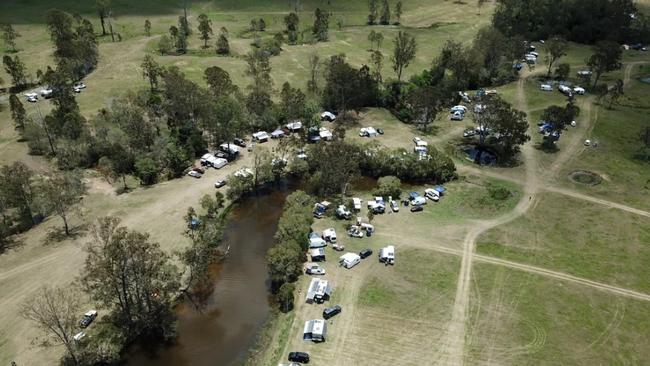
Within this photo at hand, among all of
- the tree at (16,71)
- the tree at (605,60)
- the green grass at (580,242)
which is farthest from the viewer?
the tree at (605,60)

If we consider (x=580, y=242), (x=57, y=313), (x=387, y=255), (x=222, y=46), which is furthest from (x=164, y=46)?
(x=580, y=242)

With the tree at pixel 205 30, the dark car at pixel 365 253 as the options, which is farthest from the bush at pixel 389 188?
the tree at pixel 205 30

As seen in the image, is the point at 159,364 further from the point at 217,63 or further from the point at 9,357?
→ the point at 217,63

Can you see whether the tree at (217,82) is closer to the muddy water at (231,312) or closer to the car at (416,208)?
the muddy water at (231,312)

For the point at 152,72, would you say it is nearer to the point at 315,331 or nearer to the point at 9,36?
the point at 9,36

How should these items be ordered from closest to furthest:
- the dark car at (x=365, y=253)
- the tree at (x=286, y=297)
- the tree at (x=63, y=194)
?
the tree at (x=286, y=297) < the dark car at (x=365, y=253) < the tree at (x=63, y=194)

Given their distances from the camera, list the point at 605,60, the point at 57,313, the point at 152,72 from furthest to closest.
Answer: the point at 605,60
the point at 152,72
the point at 57,313

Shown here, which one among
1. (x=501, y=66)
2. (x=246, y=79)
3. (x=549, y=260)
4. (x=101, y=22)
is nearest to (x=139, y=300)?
(x=549, y=260)
